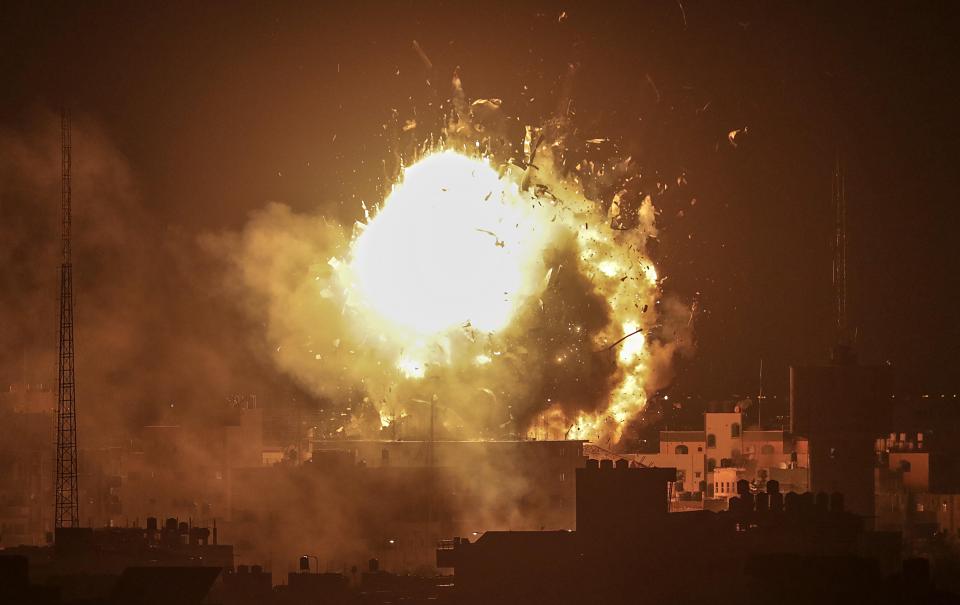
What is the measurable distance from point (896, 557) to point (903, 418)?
6887cm

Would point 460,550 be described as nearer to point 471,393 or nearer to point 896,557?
point 896,557

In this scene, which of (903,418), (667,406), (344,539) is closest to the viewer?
(344,539)

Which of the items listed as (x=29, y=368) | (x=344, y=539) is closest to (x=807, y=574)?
(x=344, y=539)

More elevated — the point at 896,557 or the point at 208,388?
the point at 208,388

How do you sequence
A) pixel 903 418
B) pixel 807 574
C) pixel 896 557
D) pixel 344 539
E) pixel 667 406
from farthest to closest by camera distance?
pixel 903 418 → pixel 667 406 → pixel 344 539 → pixel 896 557 → pixel 807 574

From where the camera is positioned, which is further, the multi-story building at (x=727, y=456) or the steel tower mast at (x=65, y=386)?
the multi-story building at (x=727, y=456)

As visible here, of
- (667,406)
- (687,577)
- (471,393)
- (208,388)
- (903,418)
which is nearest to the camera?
(687,577)

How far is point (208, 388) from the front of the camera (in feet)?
305

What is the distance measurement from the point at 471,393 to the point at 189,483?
12823 mm

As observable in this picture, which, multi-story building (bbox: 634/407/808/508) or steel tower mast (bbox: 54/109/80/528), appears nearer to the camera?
steel tower mast (bbox: 54/109/80/528)

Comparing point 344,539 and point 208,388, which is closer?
point 344,539

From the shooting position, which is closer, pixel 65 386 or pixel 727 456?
pixel 65 386

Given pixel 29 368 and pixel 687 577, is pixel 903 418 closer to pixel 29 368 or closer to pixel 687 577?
pixel 29 368

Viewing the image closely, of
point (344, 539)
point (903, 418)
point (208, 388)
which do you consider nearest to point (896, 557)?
point (344, 539)
